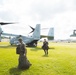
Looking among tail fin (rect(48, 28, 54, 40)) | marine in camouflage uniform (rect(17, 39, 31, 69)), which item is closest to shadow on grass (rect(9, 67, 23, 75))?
marine in camouflage uniform (rect(17, 39, 31, 69))

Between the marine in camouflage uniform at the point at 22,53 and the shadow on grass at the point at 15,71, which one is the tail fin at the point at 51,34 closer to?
the shadow on grass at the point at 15,71

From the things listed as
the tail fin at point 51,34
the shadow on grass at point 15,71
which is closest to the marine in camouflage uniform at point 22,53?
the shadow on grass at point 15,71

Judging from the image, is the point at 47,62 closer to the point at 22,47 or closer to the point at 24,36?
the point at 22,47

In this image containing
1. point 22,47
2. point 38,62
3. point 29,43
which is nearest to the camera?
point 22,47

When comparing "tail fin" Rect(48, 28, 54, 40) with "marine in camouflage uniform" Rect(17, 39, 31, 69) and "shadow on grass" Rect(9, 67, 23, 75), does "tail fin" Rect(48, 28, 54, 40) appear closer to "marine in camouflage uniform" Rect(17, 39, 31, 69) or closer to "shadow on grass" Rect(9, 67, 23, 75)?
"shadow on grass" Rect(9, 67, 23, 75)

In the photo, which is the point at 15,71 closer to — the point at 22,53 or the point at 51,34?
the point at 22,53

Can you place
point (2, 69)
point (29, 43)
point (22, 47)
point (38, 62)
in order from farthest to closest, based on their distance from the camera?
point (29, 43) → point (38, 62) → point (2, 69) → point (22, 47)

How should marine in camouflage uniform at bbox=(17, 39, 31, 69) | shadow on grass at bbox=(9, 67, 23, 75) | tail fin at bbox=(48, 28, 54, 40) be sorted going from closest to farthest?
1. marine in camouflage uniform at bbox=(17, 39, 31, 69)
2. shadow on grass at bbox=(9, 67, 23, 75)
3. tail fin at bbox=(48, 28, 54, 40)

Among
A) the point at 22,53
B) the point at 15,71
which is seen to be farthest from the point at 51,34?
the point at 22,53

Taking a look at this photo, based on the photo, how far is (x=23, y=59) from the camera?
19.0 meters

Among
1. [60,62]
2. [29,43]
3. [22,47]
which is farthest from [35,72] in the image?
[29,43]

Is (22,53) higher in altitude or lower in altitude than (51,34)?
lower

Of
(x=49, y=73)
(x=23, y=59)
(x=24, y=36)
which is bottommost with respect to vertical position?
(x=49, y=73)

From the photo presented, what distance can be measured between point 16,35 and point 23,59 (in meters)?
39.9
